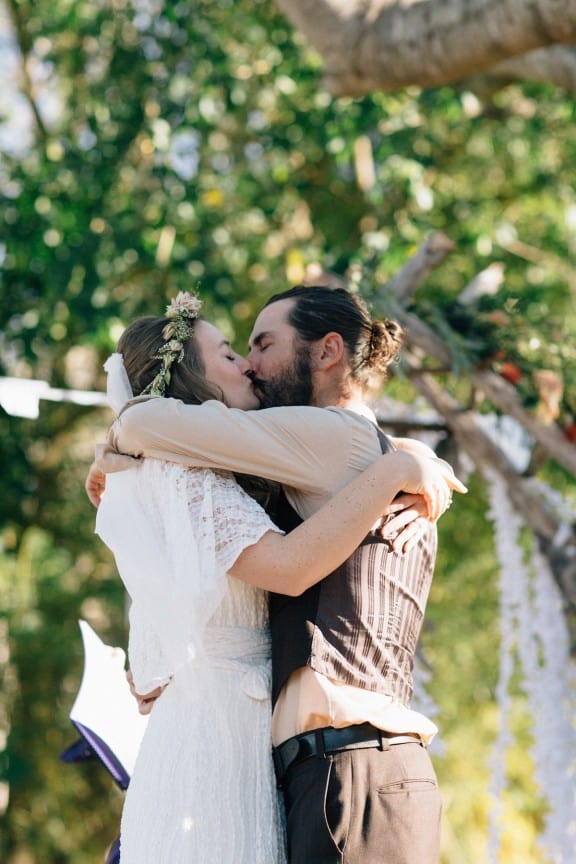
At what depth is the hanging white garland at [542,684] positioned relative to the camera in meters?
4.62

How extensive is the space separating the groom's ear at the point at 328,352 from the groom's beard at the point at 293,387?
2cm

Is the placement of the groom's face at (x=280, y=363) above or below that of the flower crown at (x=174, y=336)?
below

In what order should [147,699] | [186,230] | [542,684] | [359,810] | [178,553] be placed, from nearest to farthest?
[359,810] → [178,553] → [147,699] → [542,684] → [186,230]

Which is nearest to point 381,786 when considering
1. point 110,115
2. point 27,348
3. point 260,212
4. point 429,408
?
point 429,408

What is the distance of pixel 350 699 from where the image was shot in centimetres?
233

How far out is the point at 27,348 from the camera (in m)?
7.14

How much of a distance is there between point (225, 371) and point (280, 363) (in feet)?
0.50

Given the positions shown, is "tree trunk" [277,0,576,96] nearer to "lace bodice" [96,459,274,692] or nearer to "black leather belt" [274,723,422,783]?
"lace bodice" [96,459,274,692]

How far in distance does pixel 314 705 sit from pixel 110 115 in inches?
229

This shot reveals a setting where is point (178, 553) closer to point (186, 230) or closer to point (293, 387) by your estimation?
point (293, 387)

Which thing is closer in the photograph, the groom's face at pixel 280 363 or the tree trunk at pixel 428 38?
the groom's face at pixel 280 363

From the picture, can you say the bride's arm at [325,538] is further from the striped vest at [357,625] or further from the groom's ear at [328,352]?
the groom's ear at [328,352]

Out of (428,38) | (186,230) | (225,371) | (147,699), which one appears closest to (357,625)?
(147,699)

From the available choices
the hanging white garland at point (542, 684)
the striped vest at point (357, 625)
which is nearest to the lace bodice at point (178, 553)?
the striped vest at point (357, 625)
